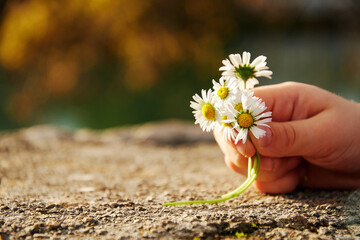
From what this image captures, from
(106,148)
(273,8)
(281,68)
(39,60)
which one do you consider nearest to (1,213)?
(106,148)

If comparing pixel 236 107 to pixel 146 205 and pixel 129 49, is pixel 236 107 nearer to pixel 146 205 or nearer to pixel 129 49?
pixel 146 205

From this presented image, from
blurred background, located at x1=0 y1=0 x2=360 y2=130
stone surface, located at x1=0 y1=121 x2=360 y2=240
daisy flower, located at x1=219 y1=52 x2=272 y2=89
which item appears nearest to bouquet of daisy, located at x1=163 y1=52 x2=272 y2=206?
daisy flower, located at x1=219 y1=52 x2=272 y2=89

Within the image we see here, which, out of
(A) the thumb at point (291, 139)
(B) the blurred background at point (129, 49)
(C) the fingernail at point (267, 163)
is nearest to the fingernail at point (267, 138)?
(A) the thumb at point (291, 139)

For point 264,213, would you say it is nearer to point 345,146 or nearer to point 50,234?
point 345,146

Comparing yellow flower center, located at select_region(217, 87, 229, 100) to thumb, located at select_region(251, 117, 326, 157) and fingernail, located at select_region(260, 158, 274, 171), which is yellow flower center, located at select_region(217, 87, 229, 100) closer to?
thumb, located at select_region(251, 117, 326, 157)

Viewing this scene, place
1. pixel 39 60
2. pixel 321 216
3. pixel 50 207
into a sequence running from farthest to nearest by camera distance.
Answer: pixel 39 60, pixel 50 207, pixel 321 216

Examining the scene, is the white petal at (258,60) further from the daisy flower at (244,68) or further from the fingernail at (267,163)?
the fingernail at (267,163)
